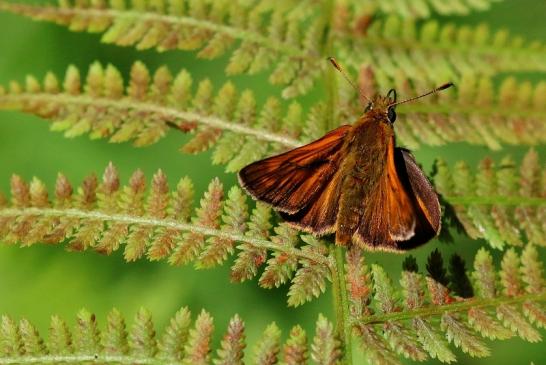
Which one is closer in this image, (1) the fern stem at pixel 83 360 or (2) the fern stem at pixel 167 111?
(1) the fern stem at pixel 83 360

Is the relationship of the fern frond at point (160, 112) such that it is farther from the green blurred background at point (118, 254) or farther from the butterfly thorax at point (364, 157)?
the green blurred background at point (118, 254)

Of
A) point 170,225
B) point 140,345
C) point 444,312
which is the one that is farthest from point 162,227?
point 444,312

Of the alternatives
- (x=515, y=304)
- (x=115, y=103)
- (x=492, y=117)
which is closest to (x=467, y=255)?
(x=492, y=117)

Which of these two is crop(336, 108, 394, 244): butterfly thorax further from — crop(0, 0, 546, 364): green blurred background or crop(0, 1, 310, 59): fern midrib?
crop(0, 0, 546, 364): green blurred background

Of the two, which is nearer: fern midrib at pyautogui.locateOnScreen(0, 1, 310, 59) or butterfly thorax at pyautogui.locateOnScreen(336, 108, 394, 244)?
butterfly thorax at pyautogui.locateOnScreen(336, 108, 394, 244)

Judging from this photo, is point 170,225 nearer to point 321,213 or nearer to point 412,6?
point 321,213

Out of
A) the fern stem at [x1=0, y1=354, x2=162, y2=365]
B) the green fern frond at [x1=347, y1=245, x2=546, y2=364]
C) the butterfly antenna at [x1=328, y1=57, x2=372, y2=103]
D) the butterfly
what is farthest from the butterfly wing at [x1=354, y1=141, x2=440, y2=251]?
the fern stem at [x1=0, y1=354, x2=162, y2=365]

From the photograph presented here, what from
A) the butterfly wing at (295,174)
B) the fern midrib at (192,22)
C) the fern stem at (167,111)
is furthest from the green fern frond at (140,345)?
the fern midrib at (192,22)
